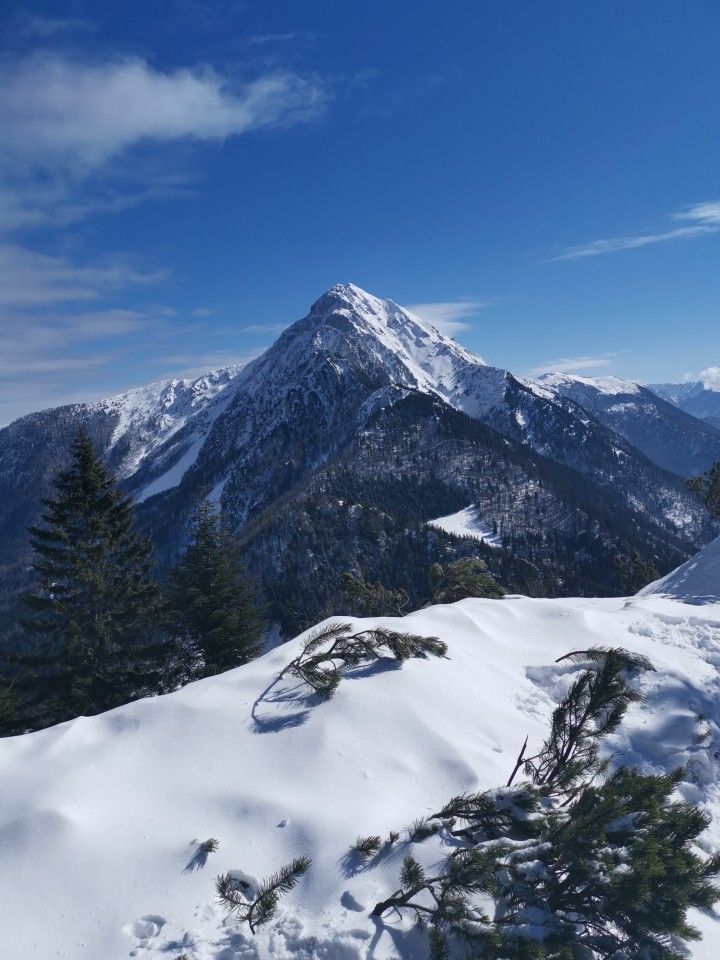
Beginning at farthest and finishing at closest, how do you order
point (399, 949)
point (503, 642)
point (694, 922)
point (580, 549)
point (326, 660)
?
point (580, 549) < point (503, 642) < point (326, 660) < point (694, 922) < point (399, 949)

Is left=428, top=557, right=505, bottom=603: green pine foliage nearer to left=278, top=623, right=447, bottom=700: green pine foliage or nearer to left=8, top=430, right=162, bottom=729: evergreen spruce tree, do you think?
left=278, top=623, right=447, bottom=700: green pine foliage

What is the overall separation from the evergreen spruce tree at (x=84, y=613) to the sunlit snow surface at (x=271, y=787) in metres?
10.3

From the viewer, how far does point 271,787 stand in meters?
5.38

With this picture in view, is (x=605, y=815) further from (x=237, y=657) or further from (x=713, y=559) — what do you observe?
(x=713, y=559)

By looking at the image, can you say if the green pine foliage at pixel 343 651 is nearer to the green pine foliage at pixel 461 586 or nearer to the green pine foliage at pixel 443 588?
the green pine foliage at pixel 443 588

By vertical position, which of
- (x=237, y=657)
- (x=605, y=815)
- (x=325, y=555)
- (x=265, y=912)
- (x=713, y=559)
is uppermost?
(x=605, y=815)

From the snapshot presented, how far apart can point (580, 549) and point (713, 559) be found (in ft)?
505

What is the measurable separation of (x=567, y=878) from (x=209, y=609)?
15237mm

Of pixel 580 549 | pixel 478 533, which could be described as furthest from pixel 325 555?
pixel 580 549

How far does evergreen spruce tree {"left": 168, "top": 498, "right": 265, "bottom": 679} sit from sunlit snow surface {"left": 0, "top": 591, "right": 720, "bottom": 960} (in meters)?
9.56

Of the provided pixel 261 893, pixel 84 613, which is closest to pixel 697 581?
pixel 261 893

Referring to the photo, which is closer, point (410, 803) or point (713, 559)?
point (410, 803)

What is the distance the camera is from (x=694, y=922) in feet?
14.8

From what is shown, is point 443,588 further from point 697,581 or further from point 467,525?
point 467,525
